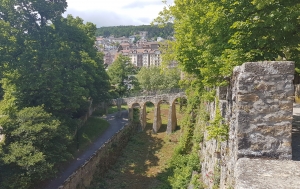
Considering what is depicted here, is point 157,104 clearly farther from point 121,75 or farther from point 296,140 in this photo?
point 296,140

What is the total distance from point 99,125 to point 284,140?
28659 millimetres

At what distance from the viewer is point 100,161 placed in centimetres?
2422

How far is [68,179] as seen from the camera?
1906cm

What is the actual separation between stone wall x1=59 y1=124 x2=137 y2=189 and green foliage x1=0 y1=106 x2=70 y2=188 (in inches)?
78.0

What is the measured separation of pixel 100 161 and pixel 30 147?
8.21 meters

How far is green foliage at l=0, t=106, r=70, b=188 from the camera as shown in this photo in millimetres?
16219

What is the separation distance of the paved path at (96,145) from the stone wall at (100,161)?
3.35ft

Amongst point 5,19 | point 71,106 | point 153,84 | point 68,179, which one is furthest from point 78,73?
point 153,84

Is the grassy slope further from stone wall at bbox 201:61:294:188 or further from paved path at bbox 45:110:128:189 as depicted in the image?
stone wall at bbox 201:61:294:188

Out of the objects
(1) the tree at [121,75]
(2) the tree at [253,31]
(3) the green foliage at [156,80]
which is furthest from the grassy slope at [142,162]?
(2) the tree at [253,31]

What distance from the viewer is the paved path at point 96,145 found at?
20.2 m

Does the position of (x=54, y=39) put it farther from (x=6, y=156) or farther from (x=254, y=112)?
(x=254, y=112)

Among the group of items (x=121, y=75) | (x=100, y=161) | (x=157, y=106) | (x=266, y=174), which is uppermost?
(x=121, y=75)

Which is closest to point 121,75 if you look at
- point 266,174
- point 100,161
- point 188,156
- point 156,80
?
point 156,80
